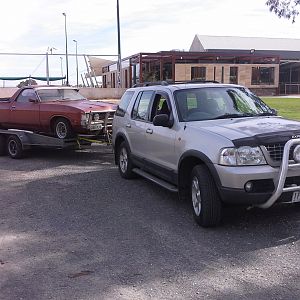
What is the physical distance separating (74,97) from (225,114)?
278 inches

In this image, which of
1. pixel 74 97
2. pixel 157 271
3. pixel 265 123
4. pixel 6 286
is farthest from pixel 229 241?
pixel 74 97

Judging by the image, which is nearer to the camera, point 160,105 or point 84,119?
point 160,105

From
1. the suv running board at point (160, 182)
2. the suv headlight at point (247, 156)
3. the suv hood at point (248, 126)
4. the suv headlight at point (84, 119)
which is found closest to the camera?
the suv headlight at point (247, 156)

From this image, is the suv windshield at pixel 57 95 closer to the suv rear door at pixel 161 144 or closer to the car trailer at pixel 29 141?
the car trailer at pixel 29 141

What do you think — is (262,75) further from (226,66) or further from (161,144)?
(161,144)

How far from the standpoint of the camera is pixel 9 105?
13.1m

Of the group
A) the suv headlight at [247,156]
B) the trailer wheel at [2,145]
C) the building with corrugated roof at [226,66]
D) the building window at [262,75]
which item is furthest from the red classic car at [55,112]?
the building window at [262,75]

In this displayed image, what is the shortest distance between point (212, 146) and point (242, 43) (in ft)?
205

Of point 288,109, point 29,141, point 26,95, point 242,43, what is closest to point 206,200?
point 29,141

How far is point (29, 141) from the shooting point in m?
12.2

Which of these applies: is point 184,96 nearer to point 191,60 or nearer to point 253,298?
point 253,298

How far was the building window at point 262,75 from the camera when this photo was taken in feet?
174

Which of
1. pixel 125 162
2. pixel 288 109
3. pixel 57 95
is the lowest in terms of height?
pixel 125 162

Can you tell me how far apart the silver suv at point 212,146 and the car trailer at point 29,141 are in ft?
10.3
